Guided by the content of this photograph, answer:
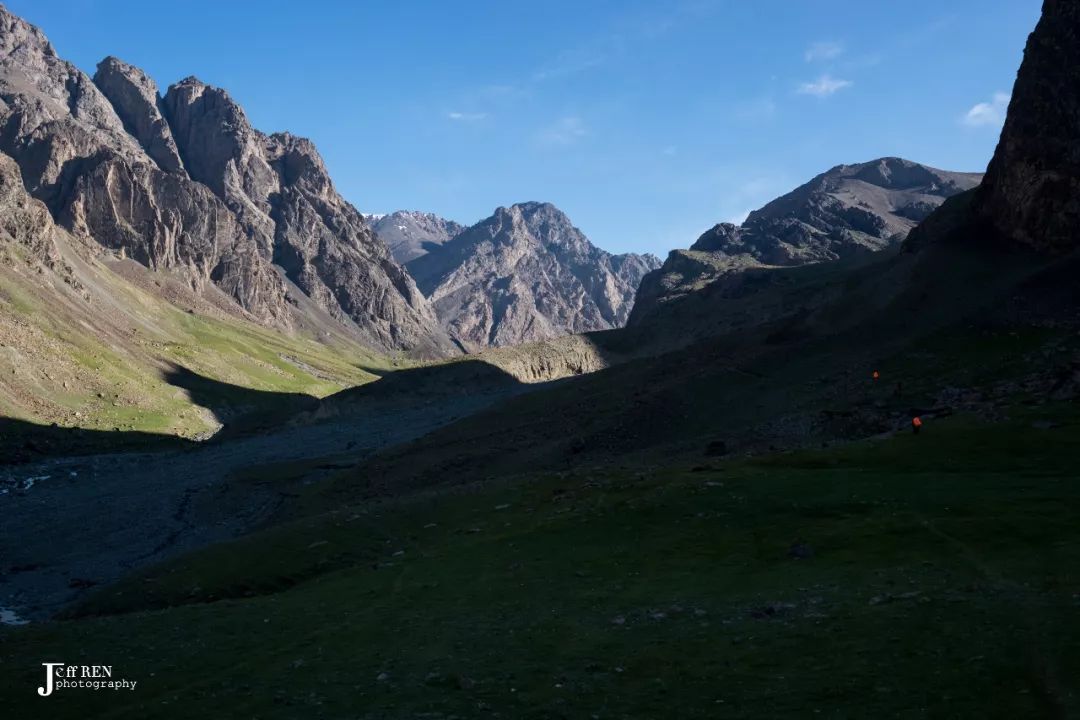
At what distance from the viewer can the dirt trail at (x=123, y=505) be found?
5259cm

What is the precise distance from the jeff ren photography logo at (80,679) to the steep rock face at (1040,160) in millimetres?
91382

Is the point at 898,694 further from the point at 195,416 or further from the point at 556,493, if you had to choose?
the point at 195,416

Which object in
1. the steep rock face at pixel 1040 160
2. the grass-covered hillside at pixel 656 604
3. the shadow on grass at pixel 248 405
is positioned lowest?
the grass-covered hillside at pixel 656 604

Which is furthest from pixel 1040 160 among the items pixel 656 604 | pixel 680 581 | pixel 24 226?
pixel 24 226

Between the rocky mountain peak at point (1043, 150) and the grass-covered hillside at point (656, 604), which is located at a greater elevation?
the rocky mountain peak at point (1043, 150)

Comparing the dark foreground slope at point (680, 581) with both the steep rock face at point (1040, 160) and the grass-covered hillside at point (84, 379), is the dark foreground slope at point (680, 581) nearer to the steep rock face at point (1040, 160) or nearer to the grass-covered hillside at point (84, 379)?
the steep rock face at point (1040, 160)

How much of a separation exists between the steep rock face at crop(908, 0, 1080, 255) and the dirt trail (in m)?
71.1

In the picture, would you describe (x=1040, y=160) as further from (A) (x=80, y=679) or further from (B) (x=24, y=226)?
(B) (x=24, y=226)

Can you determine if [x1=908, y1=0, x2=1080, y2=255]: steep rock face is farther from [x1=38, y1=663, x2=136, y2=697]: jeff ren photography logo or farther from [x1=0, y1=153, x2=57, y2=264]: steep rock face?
[x1=0, y1=153, x2=57, y2=264]: steep rock face

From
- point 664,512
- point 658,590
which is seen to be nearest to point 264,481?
point 664,512

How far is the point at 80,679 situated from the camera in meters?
23.8

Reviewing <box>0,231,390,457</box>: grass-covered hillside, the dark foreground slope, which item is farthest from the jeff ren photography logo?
<box>0,231,390,457</box>: grass-covered hillside

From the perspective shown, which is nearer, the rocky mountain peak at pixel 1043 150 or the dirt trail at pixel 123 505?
the dirt trail at pixel 123 505

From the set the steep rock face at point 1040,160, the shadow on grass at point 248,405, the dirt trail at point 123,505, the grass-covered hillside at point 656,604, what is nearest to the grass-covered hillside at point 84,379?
the shadow on grass at point 248,405
